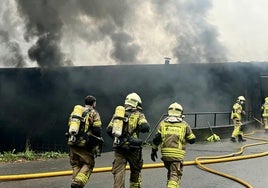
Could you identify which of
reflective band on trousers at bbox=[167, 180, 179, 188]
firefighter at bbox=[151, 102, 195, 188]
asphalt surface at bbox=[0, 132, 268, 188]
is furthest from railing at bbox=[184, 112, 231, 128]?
reflective band on trousers at bbox=[167, 180, 179, 188]

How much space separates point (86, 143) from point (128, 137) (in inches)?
23.2

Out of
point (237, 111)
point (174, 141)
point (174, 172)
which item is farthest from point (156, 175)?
point (237, 111)

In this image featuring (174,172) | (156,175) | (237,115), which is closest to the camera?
(174,172)

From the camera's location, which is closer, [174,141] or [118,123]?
[118,123]

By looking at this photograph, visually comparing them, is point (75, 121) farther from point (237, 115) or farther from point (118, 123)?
point (237, 115)

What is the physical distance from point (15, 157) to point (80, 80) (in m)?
9.20

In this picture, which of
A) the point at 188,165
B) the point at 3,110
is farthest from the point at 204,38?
the point at 188,165

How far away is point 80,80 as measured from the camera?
17.2m

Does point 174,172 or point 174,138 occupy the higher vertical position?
point 174,138

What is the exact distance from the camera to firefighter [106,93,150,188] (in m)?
4.79

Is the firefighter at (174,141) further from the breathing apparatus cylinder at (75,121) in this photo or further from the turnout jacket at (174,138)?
the breathing apparatus cylinder at (75,121)

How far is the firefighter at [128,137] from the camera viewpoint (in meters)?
4.79

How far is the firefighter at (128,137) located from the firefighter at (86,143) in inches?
9.1

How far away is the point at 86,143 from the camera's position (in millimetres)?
4938
